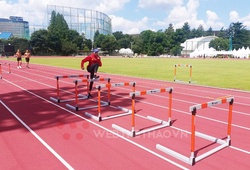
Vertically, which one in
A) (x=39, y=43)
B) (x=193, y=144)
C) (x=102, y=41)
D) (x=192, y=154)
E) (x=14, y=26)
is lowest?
(x=192, y=154)

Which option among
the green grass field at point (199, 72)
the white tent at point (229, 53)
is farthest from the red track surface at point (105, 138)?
the white tent at point (229, 53)

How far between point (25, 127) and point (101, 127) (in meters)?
2.09

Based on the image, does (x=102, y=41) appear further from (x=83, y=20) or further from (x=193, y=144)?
(x=193, y=144)

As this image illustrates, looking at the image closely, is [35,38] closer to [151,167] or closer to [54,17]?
[54,17]

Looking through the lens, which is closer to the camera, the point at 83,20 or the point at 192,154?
the point at 192,154

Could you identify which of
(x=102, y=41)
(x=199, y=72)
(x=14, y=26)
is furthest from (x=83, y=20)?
(x=199, y=72)

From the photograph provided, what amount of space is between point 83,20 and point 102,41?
68.1 feet

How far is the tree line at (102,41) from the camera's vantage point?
75438 mm

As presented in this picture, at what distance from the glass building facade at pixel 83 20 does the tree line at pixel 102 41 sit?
307 centimetres

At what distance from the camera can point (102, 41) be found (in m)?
96.7

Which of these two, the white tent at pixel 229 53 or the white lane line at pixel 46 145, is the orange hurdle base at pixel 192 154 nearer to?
the white lane line at pixel 46 145

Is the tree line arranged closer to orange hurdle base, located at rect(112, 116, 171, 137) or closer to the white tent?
the white tent

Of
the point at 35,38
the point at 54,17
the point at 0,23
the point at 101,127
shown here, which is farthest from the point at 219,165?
the point at 0,23

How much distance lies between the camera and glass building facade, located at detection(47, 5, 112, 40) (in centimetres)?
10297
